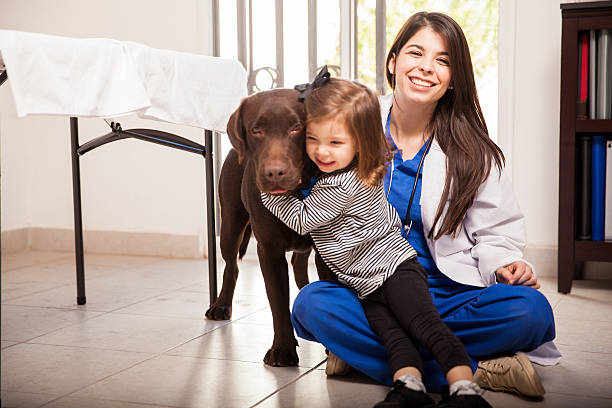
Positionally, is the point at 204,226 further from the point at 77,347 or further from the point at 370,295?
the point at 370,295

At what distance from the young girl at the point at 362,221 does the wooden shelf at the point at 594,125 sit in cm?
130

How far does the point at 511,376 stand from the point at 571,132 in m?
1.36

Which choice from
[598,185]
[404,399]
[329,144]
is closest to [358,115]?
[329,144]

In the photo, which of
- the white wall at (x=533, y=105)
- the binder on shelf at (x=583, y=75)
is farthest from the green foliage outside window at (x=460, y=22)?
the binder on shelf at (x=583, y=75)

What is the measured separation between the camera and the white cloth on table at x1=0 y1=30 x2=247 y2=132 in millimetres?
1501

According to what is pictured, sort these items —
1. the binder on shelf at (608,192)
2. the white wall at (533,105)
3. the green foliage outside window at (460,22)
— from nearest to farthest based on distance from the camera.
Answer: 1. the binder on shelf at (608,192)
2. the white wall at (533,105)
3. the green foliage outside window at (460,22)

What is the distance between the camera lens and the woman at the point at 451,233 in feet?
5.00

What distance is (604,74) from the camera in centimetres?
253

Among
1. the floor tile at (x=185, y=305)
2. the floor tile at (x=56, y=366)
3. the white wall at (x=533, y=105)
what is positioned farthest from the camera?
the white wall at (x=533, y=105)

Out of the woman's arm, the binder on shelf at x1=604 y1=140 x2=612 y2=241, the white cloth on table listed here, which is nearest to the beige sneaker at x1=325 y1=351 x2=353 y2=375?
the woman's arm

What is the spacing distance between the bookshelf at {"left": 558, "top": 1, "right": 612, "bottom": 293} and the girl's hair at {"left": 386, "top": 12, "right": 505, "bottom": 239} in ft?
3.06

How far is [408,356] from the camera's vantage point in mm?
1403

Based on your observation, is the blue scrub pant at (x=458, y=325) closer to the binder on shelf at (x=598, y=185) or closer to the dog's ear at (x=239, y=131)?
the dog's ear at (x=239, y=131)

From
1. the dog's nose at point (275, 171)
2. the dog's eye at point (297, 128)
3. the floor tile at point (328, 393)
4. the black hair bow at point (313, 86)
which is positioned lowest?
the floor tile at point (328, 393)
